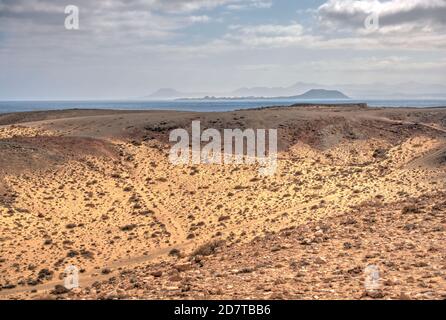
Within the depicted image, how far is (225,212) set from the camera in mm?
24391

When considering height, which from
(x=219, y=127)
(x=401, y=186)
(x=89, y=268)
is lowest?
(x=89, y=268)

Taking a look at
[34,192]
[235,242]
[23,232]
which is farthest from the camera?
[34,192]

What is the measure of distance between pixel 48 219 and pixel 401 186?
60.3ft

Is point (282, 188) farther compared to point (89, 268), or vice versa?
point (282, 188)

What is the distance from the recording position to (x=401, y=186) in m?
26.1

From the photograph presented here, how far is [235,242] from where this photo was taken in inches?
758

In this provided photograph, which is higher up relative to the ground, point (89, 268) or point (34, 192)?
point (34, 192)

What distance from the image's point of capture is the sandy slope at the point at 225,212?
12000 mm

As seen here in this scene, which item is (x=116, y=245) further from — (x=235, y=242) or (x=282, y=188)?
(x=282, y=188)

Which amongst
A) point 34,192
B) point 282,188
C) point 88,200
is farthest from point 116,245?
point 282,188

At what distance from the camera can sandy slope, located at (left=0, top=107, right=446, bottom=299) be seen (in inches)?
472
